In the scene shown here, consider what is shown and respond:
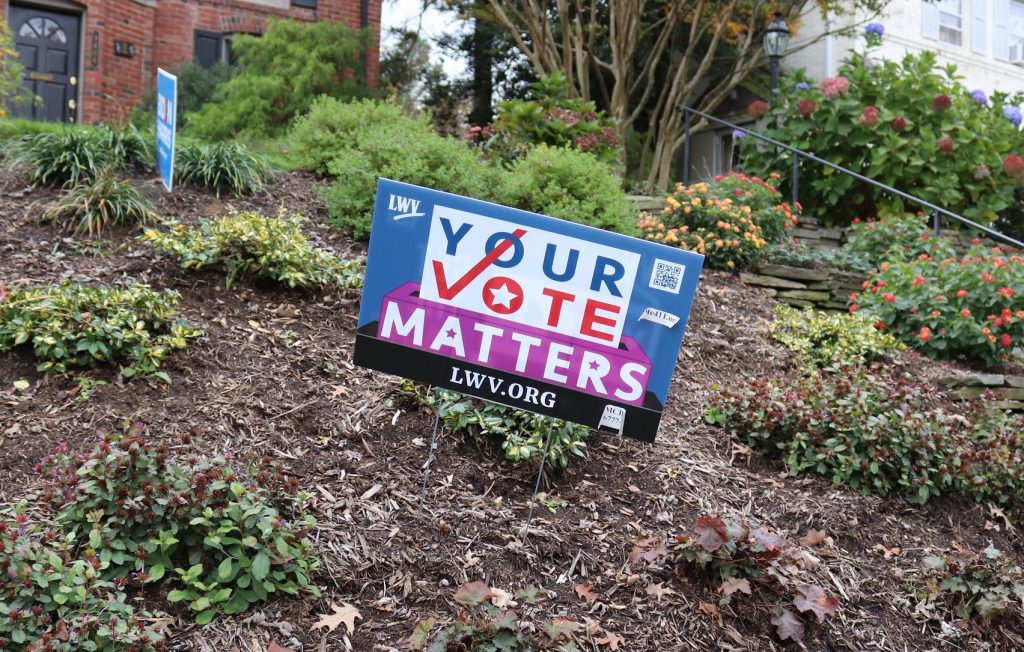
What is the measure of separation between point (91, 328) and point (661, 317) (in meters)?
2.56

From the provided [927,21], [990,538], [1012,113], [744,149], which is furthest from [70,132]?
[927,21]

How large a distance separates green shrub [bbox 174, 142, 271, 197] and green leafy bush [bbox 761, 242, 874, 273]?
4.43m

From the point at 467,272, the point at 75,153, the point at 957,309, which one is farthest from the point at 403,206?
the point at 957,309

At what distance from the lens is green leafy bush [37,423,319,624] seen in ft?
9.50

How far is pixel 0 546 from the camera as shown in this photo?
268 cm

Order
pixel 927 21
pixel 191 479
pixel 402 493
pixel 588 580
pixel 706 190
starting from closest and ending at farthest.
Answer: pixel 191 479 < pixel 588 580 < pixel 402 493 < pixel 706 190 < pixel 927 21

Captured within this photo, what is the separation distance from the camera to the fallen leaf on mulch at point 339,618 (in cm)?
296

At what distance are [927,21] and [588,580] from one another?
15219 millimetres

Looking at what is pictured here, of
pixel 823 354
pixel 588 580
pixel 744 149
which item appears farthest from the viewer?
pixel 744 149

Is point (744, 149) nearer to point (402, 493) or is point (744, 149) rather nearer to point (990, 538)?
point (990, 538)

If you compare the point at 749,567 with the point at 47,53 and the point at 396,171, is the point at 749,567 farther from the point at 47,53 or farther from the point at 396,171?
the point at 47,53

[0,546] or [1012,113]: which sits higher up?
[1012,113]

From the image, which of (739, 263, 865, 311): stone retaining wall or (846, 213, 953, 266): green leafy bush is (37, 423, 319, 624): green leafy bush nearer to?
(739, 263, 865, 311): stone retaining wall

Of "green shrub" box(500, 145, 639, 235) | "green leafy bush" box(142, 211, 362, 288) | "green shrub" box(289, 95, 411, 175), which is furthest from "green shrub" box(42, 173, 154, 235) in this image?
"green shrub" box(500, 145, 639, 235)
